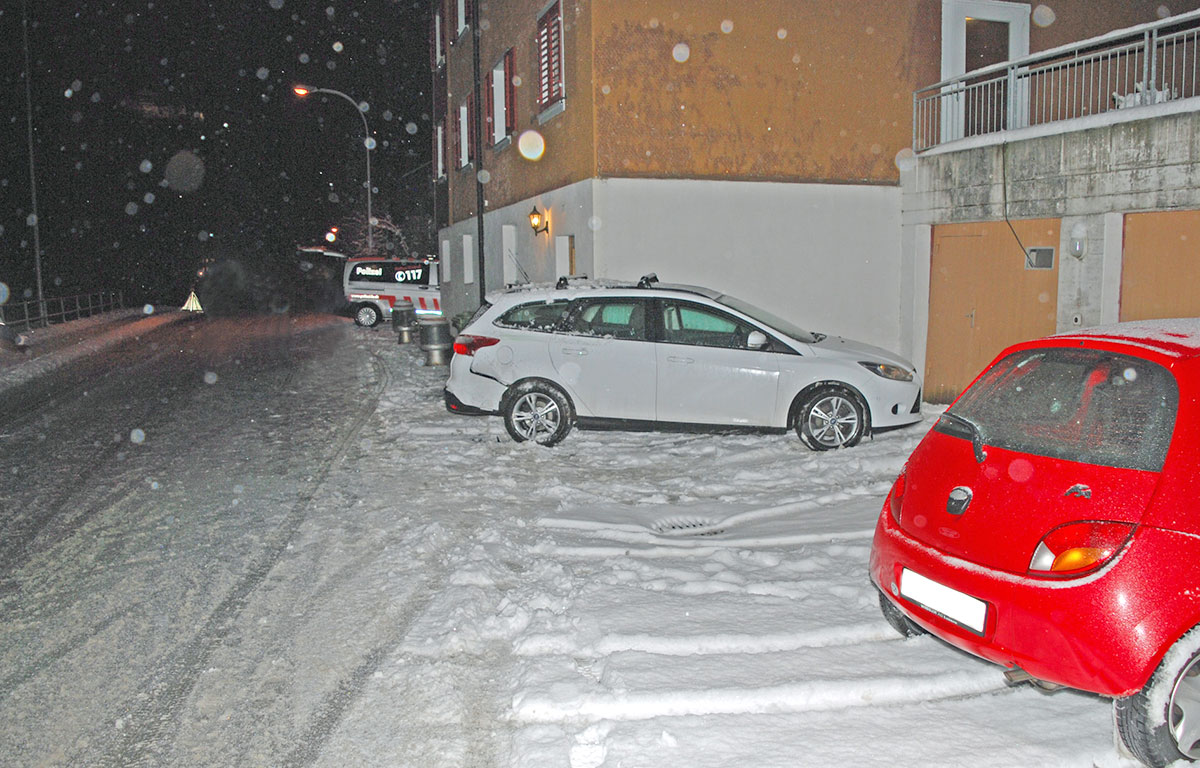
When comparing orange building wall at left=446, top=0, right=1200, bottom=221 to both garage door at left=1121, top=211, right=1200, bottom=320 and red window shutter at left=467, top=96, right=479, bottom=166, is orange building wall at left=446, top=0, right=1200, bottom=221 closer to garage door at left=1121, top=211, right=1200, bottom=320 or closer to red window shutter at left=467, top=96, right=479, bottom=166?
garage door at left=1121, top=211, right=1200, bottom=320

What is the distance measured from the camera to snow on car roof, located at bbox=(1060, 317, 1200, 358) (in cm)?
372

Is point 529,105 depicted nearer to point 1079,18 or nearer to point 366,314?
point 1079,18

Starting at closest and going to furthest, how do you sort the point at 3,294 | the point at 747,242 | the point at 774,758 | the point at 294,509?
1. the point at 774,758
2. the point at 294,509
3. the point at 747,242
4. the point at 3,294

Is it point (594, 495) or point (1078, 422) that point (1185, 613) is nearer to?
point (1078, 422)

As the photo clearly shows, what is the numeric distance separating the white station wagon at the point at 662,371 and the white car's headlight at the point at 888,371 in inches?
0.6

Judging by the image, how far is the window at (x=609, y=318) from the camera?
937 centimetres

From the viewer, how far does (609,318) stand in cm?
944

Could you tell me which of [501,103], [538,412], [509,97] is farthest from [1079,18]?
[538,412]

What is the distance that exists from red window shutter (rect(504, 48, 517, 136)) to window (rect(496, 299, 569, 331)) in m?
8.88

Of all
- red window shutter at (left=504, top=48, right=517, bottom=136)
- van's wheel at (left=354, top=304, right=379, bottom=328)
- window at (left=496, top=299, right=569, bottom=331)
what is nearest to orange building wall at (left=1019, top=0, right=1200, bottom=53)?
red window shutter at (left=504, top=48, right=517, bottom=136)

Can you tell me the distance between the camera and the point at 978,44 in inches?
573

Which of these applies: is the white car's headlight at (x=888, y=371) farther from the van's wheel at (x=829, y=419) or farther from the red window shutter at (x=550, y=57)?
the red window shutter at (x=550, y=57)

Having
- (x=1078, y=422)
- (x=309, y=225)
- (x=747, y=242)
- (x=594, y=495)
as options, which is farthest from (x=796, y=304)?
(x=309, y=225)

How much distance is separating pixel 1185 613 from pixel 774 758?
62.3 inches
